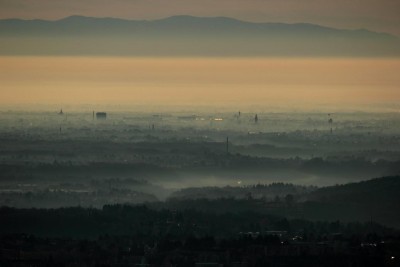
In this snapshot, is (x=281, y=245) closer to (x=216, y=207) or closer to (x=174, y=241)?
(x=174, y=241)

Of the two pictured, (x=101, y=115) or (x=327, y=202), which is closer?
(x=327, y=202)

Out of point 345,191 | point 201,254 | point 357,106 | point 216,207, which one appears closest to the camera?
point 201,254

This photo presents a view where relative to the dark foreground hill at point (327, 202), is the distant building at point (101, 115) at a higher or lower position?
higher

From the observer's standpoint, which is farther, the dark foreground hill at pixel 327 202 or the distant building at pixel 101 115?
the distant building at pixel 101 115

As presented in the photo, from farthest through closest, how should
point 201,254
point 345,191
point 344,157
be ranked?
point 344,157 < point 345,191 < point 201,254

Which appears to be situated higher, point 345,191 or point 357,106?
point 357,106

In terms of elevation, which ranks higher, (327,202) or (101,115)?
(101,115)

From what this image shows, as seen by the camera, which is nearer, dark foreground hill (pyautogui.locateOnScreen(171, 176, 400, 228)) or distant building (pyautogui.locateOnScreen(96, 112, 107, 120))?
dark foreground hill (pyautogui.locateOnScreen(171, 176, 400, 228))

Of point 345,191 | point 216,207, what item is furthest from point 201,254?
point 345,191

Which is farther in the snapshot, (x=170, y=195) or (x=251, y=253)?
(x=170, y=195)

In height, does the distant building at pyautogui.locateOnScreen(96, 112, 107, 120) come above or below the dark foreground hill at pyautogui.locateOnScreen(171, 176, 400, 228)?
above
